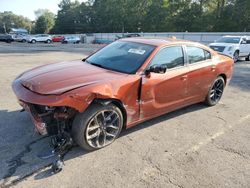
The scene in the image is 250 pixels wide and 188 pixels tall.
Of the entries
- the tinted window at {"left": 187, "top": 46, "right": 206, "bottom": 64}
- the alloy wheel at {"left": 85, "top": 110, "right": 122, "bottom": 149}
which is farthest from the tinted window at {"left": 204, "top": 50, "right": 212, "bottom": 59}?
the alloy wheel at {"left": 85, "top": 110, "right": 122, "bottom": 149}

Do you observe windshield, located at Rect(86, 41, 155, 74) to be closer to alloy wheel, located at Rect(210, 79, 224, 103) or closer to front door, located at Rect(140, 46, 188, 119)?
front door, located at Rect(140, 46, 188, 119)

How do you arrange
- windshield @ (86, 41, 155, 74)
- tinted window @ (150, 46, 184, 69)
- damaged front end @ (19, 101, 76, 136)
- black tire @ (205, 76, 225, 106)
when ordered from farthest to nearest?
black tire @ (205, 76, 225, 106), tinted window @ (150, 46, 184, 69), windshield @ (86, 41, 155, 74), damaged front end @ (19, 101, 76, 136)

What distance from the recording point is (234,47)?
1404cm

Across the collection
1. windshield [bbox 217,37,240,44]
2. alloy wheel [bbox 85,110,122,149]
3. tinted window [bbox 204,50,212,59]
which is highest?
windshield [bbox 217,37,240,44]

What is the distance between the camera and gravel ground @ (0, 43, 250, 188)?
3.09 m

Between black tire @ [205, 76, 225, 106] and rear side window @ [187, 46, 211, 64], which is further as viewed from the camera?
black tire @ [205, 76, 225, 106]

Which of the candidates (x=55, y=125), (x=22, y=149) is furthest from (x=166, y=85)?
(x=22, y=149)

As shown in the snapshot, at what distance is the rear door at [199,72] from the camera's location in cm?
495

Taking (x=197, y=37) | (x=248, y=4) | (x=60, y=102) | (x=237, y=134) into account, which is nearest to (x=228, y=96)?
(x=237, y=134)

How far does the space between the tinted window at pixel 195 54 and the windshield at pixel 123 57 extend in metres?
0.96

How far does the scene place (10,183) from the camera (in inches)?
115

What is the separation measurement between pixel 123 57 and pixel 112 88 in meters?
0.98

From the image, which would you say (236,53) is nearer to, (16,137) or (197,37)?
(16,137)

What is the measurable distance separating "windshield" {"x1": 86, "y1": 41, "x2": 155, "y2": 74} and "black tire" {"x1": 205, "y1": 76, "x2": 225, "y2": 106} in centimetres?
207
